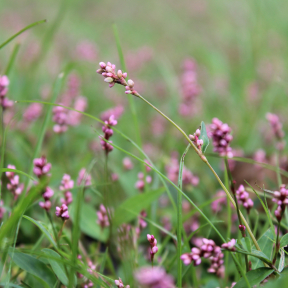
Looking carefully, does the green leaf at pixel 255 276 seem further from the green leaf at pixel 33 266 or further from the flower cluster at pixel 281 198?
the green leaf at pixel 33 266

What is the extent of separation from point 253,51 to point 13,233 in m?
2.36

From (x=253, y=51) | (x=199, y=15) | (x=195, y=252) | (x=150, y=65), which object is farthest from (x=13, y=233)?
(x=199, y=15)

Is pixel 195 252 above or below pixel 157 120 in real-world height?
above

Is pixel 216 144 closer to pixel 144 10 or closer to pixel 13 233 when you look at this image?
pixel 13 233

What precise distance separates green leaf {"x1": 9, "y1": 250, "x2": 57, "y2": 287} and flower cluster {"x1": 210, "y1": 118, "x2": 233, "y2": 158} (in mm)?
521

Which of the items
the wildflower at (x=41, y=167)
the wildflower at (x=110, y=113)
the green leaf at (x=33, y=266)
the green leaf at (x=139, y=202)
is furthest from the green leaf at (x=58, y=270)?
the wildflower at (x=110, y=113)

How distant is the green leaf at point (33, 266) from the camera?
79cm

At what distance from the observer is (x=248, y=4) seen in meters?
4.70

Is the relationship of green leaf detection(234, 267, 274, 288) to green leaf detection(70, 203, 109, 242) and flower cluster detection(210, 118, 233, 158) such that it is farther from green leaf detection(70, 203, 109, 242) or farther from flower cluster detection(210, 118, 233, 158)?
green leaf detection(70, 203, 109, 242)

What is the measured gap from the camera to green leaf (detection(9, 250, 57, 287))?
79 cm

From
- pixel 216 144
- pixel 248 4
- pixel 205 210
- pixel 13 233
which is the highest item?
pixel 248 4

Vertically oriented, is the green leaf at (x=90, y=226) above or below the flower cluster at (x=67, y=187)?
below

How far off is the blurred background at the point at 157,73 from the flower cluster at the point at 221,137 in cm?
28

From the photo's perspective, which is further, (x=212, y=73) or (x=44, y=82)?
(x=212, y=73)
